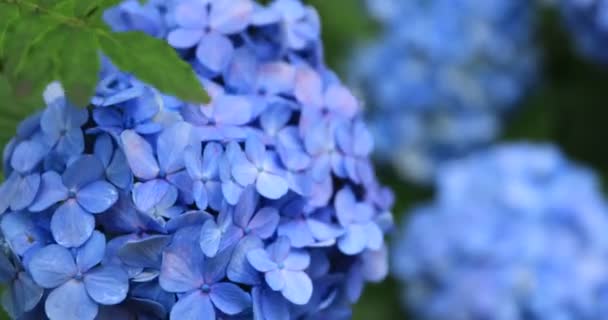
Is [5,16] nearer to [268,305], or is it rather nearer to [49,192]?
[49,192]

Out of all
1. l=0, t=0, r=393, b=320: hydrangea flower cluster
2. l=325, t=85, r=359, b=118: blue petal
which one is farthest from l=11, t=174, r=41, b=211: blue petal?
l=325, t=85, r=359, b=118: blue petal

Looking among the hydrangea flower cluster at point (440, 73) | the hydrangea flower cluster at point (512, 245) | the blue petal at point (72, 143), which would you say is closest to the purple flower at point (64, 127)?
the blue petal at point (72, 143)

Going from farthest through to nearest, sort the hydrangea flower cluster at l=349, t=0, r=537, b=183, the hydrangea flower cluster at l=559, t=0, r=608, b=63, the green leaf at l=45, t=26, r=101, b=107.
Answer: the hydrangea flower cluster at l=349, t=0, r=537, b=183 < the hydrangea flower cluster at l=559, t=0, r=608, b=63 < the green leaf at l=45, t=26, r=101, b=107

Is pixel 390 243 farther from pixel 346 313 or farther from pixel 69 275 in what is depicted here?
pixel 69 275

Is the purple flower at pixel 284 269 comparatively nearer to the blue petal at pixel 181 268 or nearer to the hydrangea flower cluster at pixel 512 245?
the blue petal at pixel 181 268

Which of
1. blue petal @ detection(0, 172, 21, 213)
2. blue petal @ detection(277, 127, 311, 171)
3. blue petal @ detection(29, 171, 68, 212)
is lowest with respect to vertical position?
blue petal @ detection(0, 172, 21, 213)

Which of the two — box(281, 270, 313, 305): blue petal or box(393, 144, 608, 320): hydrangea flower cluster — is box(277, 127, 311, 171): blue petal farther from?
box(393, 144, 608, 320): hydrangea flower cluster

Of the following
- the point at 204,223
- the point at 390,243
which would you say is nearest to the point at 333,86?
the point at 204,223
